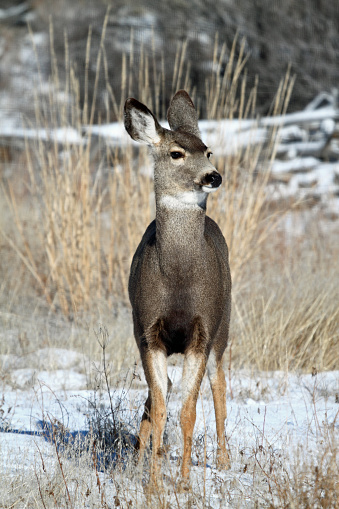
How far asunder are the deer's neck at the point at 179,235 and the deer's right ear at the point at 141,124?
0.38 meters

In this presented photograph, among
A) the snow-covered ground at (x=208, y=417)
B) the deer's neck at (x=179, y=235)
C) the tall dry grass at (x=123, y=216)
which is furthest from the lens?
the tall dry grass at (x=123, y=216)

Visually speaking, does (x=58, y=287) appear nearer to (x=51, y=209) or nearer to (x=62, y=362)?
(x=51, y=209)

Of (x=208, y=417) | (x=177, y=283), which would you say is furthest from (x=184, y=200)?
(x=208, y=417)

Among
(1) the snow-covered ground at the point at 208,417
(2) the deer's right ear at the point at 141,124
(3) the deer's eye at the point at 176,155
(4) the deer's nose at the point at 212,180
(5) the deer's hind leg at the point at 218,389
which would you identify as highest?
(2) the deer's right ear at the point at 141,124

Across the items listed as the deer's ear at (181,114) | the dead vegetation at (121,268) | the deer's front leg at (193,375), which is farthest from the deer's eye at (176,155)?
the dead vegetation at (121,268)

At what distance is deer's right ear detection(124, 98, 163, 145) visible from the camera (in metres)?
3.57

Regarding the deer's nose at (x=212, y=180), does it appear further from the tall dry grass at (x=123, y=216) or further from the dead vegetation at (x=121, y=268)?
the tall dry grass at (x=123, y=216)

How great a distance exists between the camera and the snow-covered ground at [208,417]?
10.5ft

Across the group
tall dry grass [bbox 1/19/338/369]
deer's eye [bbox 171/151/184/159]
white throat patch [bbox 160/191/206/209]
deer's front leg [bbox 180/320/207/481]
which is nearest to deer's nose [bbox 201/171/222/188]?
white throat patch [bbox 160/191/206/209]

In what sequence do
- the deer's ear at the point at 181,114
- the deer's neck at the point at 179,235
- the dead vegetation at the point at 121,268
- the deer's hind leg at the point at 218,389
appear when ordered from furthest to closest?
the dead vegetation at the point at 121,268
the deer's ear at the point at 181,114
the deer's hind leg at the point at 218,389
the deer's neck at the point at 179,235

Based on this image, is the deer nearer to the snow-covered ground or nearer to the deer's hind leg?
the deer's hind leg

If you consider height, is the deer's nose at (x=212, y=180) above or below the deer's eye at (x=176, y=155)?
below

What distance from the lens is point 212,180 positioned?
129 inches

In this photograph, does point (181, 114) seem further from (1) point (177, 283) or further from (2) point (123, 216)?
(2) point (123, 216)
